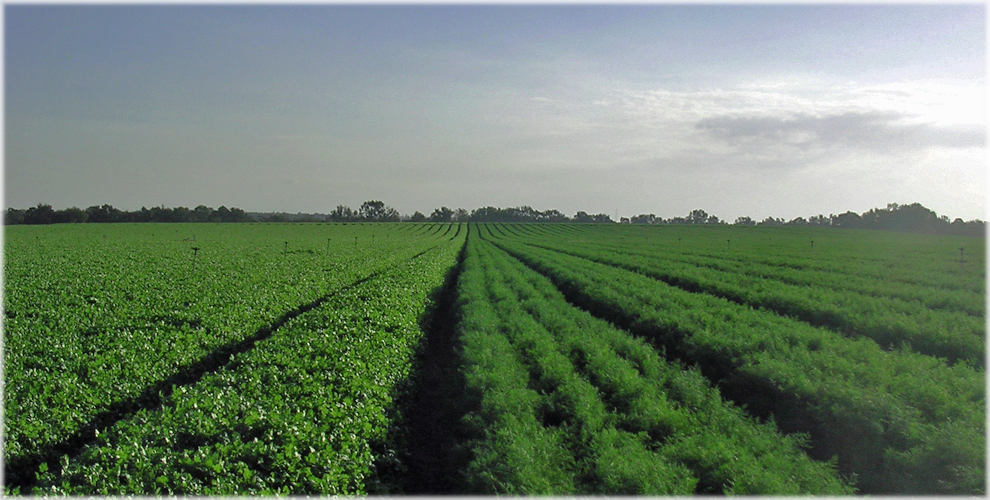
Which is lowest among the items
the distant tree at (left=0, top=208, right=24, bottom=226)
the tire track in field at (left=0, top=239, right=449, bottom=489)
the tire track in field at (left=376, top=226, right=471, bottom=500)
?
the tire track in field at (left=376, top=226, right=471, bottom=500)

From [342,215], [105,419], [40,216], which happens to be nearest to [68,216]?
[40,216]

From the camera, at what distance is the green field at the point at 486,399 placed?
5.60m

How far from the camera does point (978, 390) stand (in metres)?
8.02

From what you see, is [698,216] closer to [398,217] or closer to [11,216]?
[398,217]

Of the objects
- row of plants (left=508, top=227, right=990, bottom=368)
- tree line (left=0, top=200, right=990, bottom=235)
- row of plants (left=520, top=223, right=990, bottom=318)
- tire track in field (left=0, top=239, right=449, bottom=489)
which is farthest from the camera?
tree line (left=0, top=200, right=990, bottom=235)

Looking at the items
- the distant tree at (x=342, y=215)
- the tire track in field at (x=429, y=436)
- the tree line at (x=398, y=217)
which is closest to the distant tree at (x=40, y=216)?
the tree line at (x=398, y=217)

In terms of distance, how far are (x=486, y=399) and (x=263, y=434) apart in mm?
3579

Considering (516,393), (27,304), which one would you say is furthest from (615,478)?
(27,304)

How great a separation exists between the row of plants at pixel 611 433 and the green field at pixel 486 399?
37mm

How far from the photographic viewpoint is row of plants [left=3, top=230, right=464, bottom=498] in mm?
4539

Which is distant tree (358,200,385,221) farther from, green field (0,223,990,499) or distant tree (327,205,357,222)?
green field (0,223,990,499)

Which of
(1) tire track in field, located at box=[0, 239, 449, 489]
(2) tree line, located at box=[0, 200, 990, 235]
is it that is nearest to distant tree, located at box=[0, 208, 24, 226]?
(2) tree line, located at box=[0, 200, 990, 235]

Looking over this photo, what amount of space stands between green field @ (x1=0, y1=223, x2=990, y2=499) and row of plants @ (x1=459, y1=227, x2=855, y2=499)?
0.12 feet

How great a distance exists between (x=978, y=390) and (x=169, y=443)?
11075 millimetres
